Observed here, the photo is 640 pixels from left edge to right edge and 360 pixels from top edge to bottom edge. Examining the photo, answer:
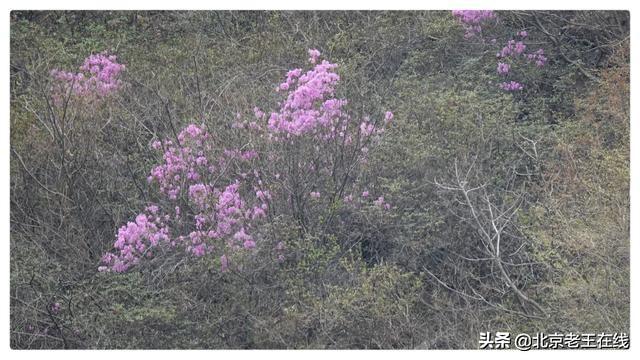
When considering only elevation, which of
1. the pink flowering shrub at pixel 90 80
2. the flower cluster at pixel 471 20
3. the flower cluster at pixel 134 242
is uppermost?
the pink flowering shrub at pixel 90 80

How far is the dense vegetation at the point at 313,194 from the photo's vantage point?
25.6ft

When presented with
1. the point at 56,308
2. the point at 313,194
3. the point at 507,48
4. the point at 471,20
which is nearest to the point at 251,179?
the point at 313,194

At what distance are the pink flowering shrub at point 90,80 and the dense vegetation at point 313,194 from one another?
2cm

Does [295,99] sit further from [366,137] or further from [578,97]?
[578,97]

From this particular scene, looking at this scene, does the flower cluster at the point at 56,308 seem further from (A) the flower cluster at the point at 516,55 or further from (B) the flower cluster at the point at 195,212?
(A) the flower cluster at the point at 516,55

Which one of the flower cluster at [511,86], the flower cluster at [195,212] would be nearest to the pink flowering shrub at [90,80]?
the flower cluster at [195,212]

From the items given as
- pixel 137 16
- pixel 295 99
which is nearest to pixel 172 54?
pixel 137 16

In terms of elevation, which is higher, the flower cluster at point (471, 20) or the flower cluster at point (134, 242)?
the flower cluster at point (471, 20)

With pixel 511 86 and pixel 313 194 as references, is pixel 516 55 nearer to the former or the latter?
pixel 511 86

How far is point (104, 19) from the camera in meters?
9.91

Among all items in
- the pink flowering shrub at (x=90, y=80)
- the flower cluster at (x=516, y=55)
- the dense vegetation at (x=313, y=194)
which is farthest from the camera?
the flower cluster at (x=516, y=55)

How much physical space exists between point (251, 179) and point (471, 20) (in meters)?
2.77

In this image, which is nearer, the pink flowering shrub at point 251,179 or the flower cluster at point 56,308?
the flower cluster at point 56,308

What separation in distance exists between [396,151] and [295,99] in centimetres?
93
